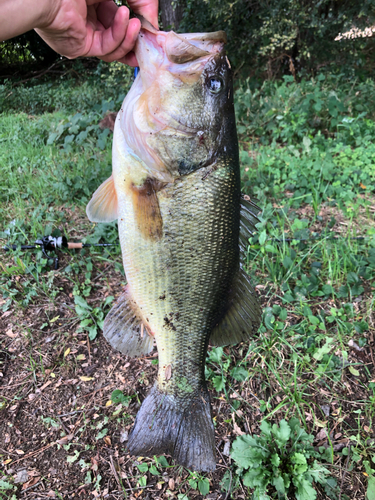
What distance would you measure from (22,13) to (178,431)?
1928 mm

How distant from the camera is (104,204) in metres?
1.52

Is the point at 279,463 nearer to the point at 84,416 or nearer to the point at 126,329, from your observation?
the point at 126,329

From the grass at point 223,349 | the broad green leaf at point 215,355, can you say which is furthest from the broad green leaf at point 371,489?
the broad green leaf at point 215,355

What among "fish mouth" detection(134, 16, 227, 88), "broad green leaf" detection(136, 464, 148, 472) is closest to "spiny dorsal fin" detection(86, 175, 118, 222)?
"fish mouth" detection(134, 16, 227, 88)

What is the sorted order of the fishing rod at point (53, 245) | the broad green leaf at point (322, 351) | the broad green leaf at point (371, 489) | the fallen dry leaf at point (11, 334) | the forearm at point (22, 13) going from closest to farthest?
1. the forearm at point (22, 13)
2. the broad green leaf at point (371, 489)
3. the broad green leaf at point (322, 351)
4. the fallen dry leaf at point (11, 334)
5. the fishing rod at point (53, 245)

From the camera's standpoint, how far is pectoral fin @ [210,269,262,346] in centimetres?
158

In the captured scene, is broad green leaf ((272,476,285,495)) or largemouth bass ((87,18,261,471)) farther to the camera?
broad green leaf ((272,476,285,495))

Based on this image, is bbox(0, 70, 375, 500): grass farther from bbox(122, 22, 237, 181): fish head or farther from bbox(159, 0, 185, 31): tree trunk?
bbox(159, 0, 185, 31): tree trunk

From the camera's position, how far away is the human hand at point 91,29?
127 cm

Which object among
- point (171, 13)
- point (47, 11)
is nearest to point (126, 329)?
point (47, 11)

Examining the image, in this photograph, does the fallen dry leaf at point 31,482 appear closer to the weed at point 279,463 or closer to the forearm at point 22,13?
the weed at point 279,463

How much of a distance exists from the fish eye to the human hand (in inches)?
13.9

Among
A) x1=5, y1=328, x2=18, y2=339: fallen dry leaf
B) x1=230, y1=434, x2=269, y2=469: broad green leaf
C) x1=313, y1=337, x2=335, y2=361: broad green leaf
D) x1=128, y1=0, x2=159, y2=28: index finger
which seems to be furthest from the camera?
x1=5, y1=328, x2=18, y2=339: fallen dry leaf

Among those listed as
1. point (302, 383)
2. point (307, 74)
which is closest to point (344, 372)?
point (302, 383)
